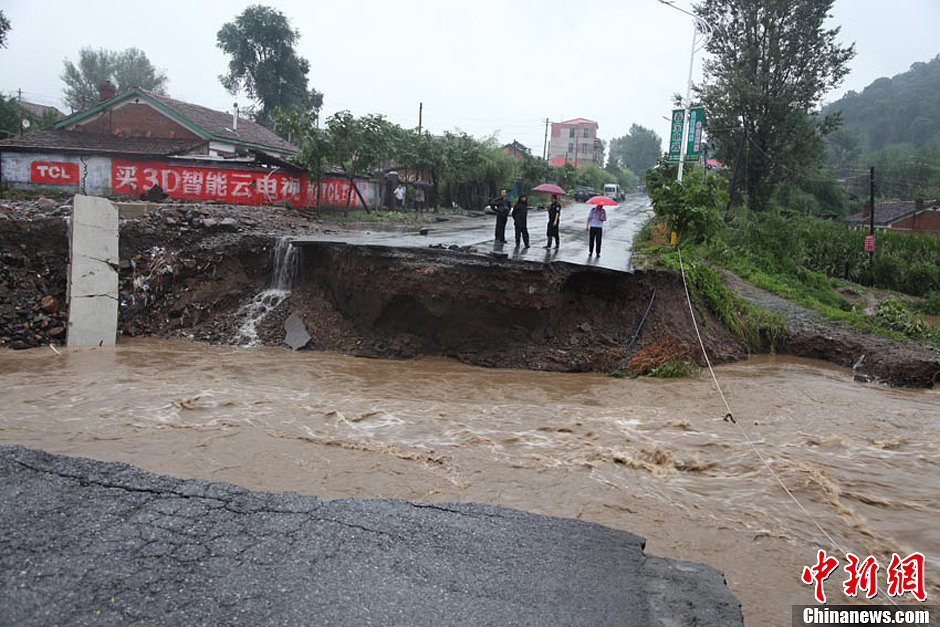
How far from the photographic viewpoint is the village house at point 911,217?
43.0 metres

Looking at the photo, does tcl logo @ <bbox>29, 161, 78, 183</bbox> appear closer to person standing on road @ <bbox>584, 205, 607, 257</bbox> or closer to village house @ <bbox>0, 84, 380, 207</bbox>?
village house @ <bbox>0, 84, 380, 207</bbox>

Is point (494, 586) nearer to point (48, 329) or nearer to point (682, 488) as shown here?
point (682, 488)

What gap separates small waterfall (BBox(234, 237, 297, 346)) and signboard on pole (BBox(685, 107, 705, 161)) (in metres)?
13.3

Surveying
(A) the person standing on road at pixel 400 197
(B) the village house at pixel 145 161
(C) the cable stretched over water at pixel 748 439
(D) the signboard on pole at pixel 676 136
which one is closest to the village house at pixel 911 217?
(D) the signboard on pole at pixel 676 136

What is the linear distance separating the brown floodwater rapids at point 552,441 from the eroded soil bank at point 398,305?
847 millimetres

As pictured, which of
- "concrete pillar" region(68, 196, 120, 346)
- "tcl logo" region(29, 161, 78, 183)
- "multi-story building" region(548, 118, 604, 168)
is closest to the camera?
"concrete pillar" region(68, 196, 120, 346)

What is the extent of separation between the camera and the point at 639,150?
13575cm

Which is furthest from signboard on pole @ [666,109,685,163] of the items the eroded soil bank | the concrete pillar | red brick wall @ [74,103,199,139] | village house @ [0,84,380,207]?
red brick wall @ [74,103,199,139]

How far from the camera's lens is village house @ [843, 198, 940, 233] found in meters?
Answer: 43.0

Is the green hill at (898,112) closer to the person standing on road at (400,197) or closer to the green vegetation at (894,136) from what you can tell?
the green vegetation at (894,136)

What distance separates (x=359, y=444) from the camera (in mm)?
7738

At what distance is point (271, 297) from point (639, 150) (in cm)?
13237

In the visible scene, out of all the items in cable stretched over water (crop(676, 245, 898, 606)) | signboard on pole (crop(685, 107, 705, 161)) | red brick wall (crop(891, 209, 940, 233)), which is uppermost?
signboard on pole (crop(685, 107, 705, 161))

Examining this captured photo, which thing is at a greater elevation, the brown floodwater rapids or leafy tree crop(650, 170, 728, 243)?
leafy tree crop(650, 170, 728, 243)
